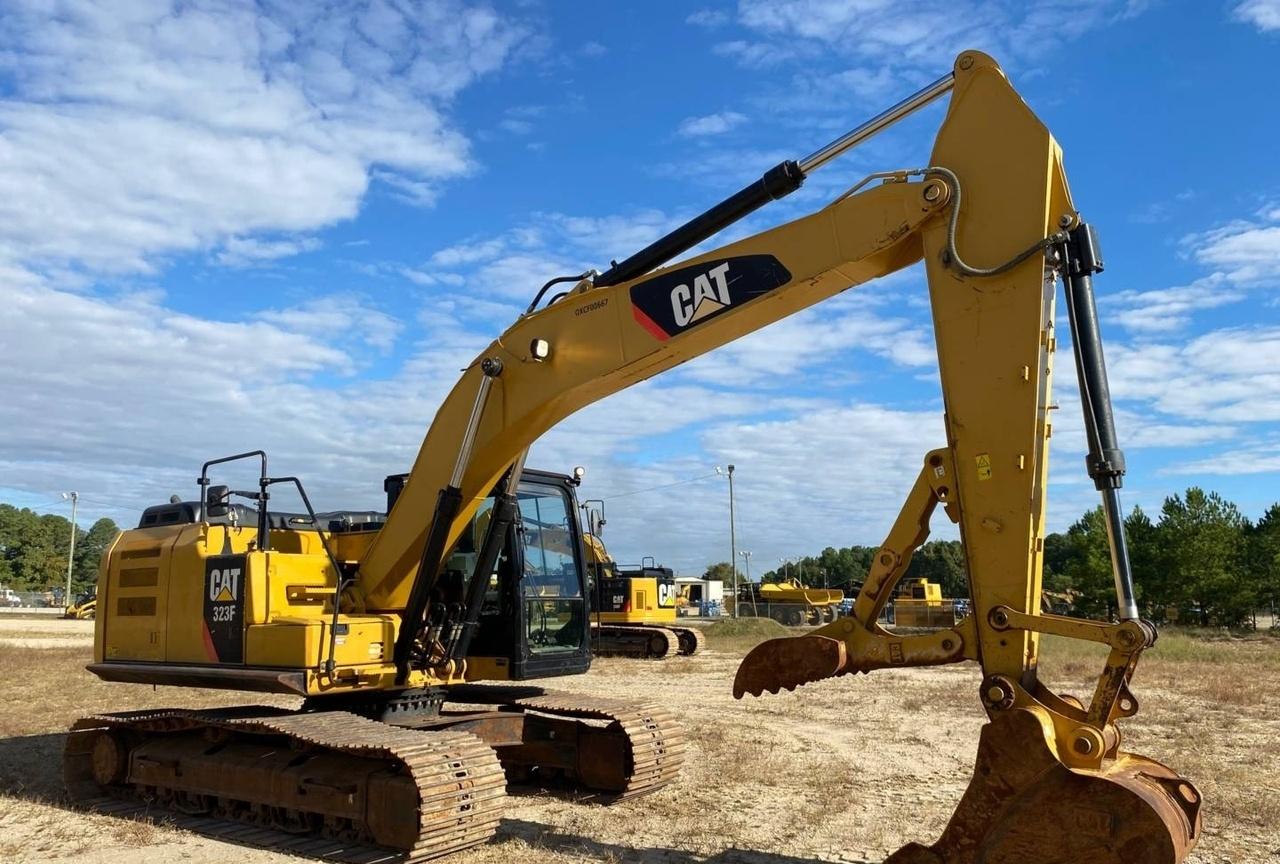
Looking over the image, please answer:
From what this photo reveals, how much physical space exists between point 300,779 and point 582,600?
9.36 feet

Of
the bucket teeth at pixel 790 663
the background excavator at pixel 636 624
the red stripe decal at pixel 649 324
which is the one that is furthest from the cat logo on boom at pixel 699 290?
the background excavator at pixel 636 624

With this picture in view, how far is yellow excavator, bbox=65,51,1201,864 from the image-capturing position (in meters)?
5.05

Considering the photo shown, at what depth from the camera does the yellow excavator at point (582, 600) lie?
505 centimetres

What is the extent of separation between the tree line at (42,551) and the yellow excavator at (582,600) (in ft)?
264

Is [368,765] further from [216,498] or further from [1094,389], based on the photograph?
[1094,389]

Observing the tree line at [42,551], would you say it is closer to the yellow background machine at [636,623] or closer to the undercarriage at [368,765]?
the yellow background machine at [636,623]

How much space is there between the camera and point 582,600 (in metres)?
9.39

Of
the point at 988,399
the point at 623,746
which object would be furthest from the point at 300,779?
the point at 988,399

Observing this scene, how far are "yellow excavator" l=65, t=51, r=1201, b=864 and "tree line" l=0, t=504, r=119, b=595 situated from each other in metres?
80.6

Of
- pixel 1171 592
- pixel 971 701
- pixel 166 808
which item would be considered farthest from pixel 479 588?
pixel 1171 592

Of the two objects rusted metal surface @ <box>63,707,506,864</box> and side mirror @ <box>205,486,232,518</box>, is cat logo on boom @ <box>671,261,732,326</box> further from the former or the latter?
side mirror @ <box>205,486,232,518</box>

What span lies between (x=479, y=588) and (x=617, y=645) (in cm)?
1783

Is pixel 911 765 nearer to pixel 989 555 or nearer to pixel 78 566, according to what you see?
pixel 989 555

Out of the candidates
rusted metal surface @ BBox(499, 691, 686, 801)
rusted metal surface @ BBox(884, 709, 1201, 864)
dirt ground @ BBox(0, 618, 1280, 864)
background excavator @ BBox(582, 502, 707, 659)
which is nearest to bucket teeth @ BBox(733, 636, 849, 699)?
rusted metal surface @ BBox(884, 709, 1201, 864)
